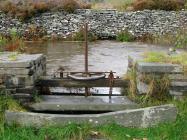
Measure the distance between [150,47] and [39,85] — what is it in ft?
29.7

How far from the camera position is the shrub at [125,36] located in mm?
18484

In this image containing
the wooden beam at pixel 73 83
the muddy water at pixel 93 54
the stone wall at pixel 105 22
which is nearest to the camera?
the wooden beam at pixel 73 83

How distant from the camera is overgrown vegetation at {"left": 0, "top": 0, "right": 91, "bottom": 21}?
1965 cm

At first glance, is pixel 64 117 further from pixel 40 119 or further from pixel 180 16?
pixel 180 16

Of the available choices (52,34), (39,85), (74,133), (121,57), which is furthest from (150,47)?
(74,133)

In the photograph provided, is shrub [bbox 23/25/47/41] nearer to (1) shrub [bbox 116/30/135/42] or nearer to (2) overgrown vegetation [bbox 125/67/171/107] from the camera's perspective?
(1) shrub [bbox 116/30/135/42]

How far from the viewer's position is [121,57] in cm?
1353

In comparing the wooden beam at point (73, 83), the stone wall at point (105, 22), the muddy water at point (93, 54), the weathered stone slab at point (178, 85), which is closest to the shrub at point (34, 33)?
the stone wall at point (105, 22)

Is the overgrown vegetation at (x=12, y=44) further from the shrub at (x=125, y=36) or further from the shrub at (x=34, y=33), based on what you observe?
the shrub at (x=125, y=36)

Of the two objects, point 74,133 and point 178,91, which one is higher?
point 178,91

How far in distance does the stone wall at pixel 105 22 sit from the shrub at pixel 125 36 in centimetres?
34

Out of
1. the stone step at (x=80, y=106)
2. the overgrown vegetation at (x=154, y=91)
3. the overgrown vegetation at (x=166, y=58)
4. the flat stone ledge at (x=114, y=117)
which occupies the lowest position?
the flat stone ledge at (x=114, y=117)

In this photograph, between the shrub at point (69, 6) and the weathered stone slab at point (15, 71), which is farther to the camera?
→ the shrub at point (69, 6)

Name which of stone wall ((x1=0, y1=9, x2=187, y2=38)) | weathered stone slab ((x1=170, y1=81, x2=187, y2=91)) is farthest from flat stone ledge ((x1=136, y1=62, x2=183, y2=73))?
stone wall ((x1=0, y1=9, x2=187, y2=38))
